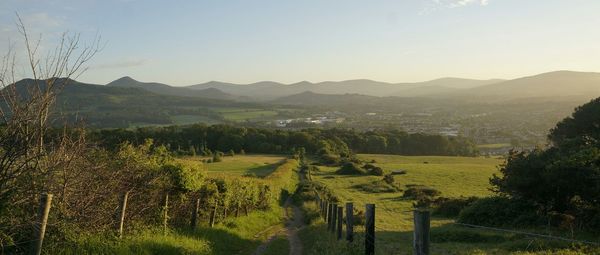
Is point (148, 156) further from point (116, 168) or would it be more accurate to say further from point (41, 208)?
point (41, 208)

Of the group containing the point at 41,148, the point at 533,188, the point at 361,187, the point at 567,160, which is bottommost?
the point at 361,187

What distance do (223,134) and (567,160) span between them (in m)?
96.5

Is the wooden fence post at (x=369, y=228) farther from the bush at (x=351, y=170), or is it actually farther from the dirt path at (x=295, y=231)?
the bush at (x=351, y=170)

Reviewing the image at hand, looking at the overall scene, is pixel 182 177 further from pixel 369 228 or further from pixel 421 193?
pixel 421 193

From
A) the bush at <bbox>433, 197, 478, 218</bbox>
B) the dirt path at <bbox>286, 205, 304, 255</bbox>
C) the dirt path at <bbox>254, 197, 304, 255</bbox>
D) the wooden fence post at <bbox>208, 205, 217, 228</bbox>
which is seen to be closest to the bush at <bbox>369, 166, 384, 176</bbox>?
the dirt path at <bbox>254, 197, 304, 255</bbox>

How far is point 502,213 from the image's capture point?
25031 mm

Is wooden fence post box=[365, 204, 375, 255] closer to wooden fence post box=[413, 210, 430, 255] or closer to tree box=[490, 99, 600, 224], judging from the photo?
wooden fence post box=[413, 210, 430, 255]

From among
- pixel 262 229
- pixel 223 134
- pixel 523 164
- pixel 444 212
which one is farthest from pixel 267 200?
pixel 223 134

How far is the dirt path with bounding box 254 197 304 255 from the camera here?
1845 centimetres

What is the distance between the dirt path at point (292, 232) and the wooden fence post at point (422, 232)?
10472mm

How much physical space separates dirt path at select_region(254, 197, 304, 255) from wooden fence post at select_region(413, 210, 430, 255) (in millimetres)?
10472

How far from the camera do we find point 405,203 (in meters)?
42.8

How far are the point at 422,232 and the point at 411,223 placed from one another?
76.5 ft

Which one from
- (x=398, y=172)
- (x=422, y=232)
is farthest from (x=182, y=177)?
(x=398, y=172)
